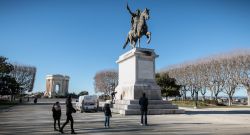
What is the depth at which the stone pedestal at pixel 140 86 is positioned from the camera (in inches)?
867

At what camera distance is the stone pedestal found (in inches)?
867

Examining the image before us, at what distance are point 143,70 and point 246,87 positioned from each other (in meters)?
35.3

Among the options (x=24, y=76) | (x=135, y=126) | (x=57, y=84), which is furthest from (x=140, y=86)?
(x=57, y=84)

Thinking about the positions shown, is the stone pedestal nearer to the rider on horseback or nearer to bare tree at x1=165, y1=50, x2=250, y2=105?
the rider on horseback

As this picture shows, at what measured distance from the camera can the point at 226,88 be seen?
2158 inches

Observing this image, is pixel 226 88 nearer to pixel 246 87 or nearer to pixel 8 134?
pixel 246 87

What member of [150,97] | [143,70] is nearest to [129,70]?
[143,70]

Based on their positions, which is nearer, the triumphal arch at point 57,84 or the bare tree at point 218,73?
the bare tree at point 218,73

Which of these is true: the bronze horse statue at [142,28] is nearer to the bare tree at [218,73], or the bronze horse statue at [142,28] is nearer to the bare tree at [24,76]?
the bare tree at [218,73]

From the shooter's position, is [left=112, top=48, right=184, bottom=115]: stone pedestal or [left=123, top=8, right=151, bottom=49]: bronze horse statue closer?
[left=112, top=48, right=184, bottom=115]: stone pedestal

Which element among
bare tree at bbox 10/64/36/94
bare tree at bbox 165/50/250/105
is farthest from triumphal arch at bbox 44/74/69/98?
bare tree at bbox 165/50/250/105

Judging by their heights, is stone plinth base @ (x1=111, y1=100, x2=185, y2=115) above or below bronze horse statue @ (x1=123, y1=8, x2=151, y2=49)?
below

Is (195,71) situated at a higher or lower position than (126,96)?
higher

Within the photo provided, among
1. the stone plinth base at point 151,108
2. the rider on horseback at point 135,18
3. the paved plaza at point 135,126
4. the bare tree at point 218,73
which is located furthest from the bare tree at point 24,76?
the paved plaza at point 135,126
